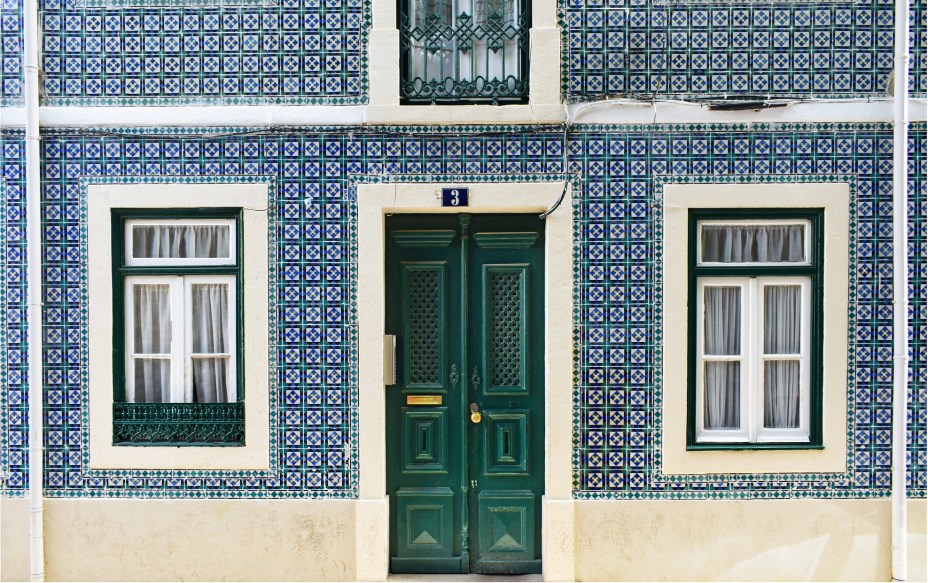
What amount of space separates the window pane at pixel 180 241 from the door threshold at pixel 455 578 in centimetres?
265

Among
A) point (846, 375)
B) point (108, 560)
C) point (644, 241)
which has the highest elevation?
point (644, 241)

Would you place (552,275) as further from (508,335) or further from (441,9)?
(441,9)

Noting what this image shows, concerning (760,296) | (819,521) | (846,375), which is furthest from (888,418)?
(760,296)

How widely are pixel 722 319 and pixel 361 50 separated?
3.24 metres

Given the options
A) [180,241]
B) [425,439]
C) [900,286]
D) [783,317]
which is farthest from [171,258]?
[900,286]

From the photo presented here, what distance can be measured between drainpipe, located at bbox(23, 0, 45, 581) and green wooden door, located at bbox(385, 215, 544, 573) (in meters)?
2.46

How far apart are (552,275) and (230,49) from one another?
2810 mm

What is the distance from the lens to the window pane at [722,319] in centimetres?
492

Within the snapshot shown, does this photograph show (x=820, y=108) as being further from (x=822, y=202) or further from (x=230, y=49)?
(x=230, y=49)

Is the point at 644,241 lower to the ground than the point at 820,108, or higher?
lower

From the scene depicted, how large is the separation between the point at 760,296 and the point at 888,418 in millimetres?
1231

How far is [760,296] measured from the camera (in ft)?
16.0

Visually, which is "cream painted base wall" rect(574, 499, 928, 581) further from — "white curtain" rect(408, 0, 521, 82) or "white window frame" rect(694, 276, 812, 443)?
"white curtain" rect(408, 0, 521, 82)

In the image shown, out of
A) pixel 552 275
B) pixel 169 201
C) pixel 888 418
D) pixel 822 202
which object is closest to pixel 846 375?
pixel 888 418
